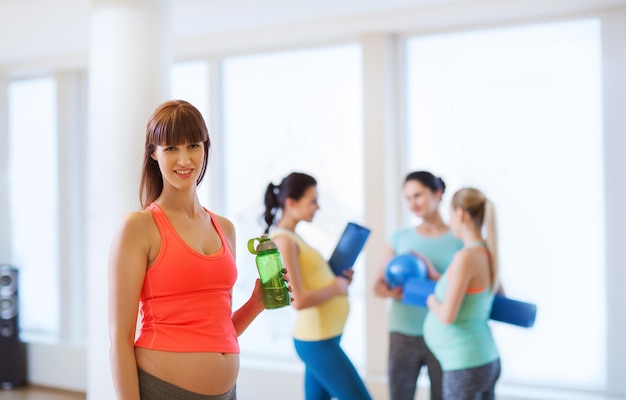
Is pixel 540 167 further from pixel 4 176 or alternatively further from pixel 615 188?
pixel 4 176

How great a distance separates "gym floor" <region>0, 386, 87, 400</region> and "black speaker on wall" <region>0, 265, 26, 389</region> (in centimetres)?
12

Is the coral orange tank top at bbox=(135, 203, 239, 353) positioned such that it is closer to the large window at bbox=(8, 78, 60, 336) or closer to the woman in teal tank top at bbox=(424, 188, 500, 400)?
the woman in teal tank top at bbox=(424, 188, 500, 400)

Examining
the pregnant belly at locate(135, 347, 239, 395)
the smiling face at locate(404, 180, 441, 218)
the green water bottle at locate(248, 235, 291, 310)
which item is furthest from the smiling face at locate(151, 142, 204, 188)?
the smiling face at locate(404, 180, 441, 218)

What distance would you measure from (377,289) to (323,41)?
2.09m

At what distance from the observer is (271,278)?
2033 millimetres

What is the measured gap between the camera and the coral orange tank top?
5.88ft

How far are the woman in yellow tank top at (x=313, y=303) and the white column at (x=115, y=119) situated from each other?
740 mm

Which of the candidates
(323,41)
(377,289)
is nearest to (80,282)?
(323,41)

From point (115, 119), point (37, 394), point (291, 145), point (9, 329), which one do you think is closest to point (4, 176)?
point (9, 329)

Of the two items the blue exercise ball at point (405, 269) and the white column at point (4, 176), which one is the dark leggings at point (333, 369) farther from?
the white column at point (4, 176)

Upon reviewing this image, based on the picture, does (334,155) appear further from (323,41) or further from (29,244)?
(29,244)

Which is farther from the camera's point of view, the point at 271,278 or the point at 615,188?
the point at 615,188

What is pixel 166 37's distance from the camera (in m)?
3.67

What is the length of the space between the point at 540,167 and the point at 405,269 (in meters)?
1.48
